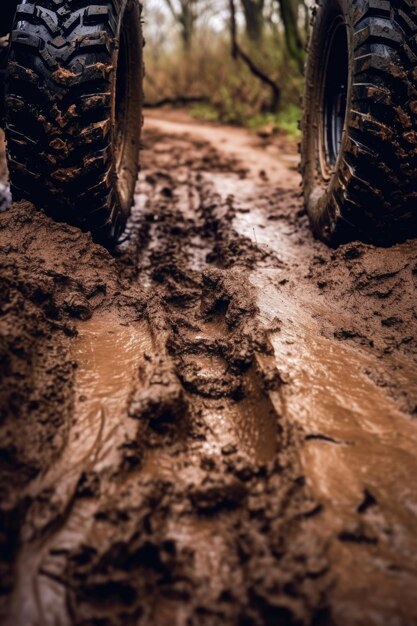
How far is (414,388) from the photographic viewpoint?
1.48 meters

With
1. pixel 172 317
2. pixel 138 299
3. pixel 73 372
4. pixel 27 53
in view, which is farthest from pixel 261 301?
pixel 27 53

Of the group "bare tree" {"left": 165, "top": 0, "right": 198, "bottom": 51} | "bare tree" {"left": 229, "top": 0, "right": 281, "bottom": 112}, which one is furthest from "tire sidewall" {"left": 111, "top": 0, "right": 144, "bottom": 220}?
"bare tree" {"left": 165, "top": 0, "right": 198, "bottom": 51}

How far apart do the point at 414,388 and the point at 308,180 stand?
1.74 meters

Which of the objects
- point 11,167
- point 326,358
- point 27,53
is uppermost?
point 27,53

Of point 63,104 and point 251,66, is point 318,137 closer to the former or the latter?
point 63,104

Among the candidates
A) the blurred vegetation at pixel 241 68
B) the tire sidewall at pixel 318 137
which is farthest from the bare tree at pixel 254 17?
the tire sidewall at pixel 318 137

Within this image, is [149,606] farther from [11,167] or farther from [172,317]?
[11,167]

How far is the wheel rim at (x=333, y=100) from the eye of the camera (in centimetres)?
275

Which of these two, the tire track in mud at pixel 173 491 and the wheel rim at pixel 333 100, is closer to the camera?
the tire track in mud at pixel 173 491

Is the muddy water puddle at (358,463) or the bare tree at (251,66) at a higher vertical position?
the bare tree at (251,66)

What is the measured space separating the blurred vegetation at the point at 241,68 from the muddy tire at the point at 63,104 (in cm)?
403

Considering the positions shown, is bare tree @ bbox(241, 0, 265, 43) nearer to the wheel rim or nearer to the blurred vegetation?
the blurred vegetation

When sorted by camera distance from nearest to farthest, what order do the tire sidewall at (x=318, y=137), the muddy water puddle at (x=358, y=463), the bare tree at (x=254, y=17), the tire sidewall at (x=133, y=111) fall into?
the muddy water puddle at (x=358, y=463)
the tire sidewall at (x=318, y=137)
the tire sidewall at (x=133, y=111)
the bare tree at (x=254, y=17)

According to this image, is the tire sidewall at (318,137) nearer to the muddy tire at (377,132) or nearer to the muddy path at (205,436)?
the muddy tire at (377,132)
